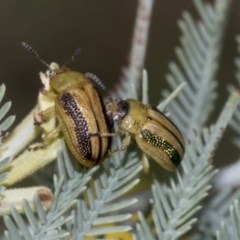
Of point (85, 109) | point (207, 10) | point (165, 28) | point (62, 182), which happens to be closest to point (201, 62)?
point (207, 10)

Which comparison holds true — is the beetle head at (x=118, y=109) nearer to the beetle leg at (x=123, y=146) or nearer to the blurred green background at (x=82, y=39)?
the beetle leg at (x=123, y=146)

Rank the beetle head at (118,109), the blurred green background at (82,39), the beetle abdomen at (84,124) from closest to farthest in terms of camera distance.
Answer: the beetle abdomen at (84,124) → the beetle head at (118,109) → the blurred green background at (82,39)

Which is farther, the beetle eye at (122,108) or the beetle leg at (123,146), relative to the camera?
the beetle eye at (122,108)

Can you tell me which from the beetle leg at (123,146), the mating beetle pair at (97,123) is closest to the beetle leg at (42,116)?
the mating beetle pair at (97,123)

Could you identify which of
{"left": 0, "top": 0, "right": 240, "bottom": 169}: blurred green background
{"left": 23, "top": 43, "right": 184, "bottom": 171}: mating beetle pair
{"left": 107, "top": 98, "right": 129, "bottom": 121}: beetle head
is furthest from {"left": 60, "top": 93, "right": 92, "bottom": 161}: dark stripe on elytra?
{"left": 0, "top": 0, "right": 240, "bottom": 169}: blurred green background

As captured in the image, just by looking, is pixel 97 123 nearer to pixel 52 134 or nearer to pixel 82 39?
pixel 52 134

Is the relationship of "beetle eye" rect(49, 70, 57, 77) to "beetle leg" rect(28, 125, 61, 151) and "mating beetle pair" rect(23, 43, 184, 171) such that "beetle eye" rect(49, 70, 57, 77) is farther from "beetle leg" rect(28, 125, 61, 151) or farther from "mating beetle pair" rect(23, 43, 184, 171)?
"beetle leg" rect(28, 125, 61, 151)
